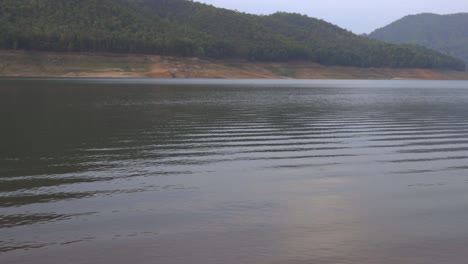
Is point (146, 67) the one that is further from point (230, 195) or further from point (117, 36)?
point (230, 195)

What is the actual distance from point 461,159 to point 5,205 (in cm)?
1803

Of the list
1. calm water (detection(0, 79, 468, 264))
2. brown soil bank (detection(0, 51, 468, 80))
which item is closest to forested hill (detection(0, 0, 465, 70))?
brown soil bank (detection(0, 51, 468, 80))

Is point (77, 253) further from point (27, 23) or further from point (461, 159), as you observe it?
point (27, 23)

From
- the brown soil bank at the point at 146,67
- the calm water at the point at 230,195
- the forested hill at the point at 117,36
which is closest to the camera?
the calm water at the point at 230,195

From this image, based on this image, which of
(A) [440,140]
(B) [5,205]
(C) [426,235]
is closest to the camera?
(C) [426,235]

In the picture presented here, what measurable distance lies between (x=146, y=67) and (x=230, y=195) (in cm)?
12224

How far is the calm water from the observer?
11.1m

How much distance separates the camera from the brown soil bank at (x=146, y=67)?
117m

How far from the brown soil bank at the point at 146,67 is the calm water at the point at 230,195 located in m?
91.0

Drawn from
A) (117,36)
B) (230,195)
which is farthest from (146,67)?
(230,195)

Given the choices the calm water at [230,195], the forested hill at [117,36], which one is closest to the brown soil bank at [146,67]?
the forested hill at [117,36]

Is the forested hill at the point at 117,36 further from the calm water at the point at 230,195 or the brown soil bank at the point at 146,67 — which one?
the calm water at the point at 230,195

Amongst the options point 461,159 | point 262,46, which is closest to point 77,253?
point 461,159

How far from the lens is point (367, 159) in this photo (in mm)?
22453
